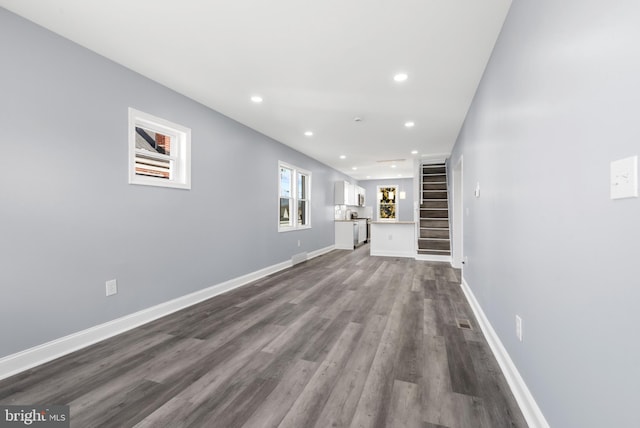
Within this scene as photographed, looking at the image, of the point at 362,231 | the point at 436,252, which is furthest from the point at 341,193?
the point at 436,252

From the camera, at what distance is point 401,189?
37.7ft

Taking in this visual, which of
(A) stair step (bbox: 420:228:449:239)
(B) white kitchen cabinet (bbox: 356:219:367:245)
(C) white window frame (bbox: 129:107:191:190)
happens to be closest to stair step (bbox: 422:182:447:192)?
(A) stair step (bbox: 420:228:449:239)

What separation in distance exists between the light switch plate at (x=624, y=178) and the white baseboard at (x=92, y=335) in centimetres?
347

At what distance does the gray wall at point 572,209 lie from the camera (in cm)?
80

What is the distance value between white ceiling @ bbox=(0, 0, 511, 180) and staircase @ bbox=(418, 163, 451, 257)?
11.4 ft

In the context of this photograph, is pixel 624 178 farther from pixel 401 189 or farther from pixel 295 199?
pixel 401 189

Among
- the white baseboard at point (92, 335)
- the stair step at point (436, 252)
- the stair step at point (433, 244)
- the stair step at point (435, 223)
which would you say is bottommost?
the white baseboard at point (92, 335)

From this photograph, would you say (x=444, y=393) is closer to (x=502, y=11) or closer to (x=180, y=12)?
(x=502, y=11)

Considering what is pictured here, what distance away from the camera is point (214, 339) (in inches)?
97.6

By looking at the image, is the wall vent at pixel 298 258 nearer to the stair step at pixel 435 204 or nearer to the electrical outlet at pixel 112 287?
the stair step at pixel 435 204

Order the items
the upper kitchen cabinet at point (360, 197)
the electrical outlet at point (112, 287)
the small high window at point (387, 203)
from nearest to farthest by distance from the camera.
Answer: the electrical outlet at point (112, 287) < the upper kitchen cabinet at point (360, 197) < the small high window at point (387, 203)

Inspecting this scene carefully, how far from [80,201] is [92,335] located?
1.19m

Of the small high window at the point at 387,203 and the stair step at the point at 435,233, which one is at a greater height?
the small high window at the point at 387,203

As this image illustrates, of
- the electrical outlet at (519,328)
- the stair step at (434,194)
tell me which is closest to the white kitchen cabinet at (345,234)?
the stair step at (434,194)
